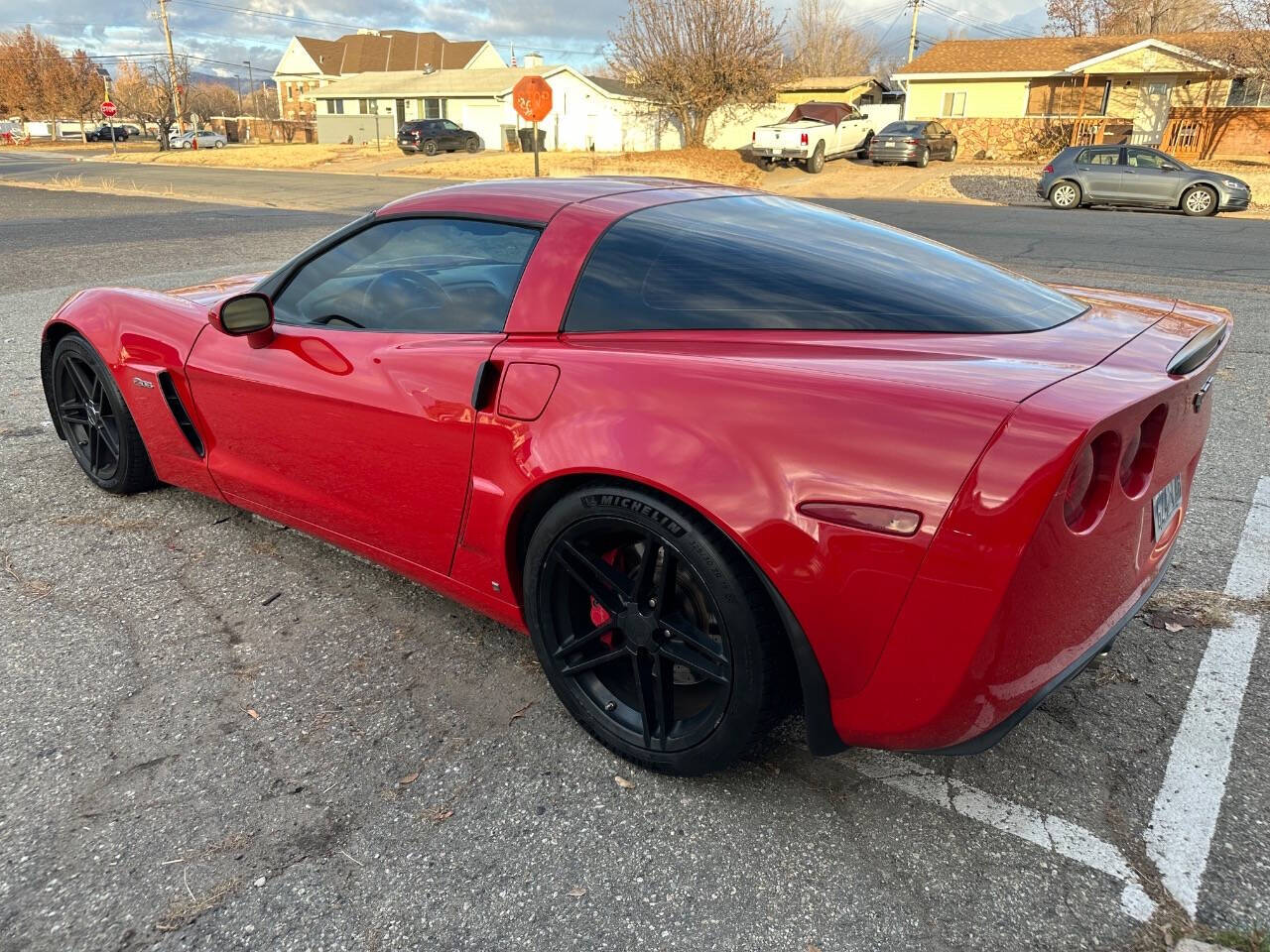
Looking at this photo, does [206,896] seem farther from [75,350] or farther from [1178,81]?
[1178,81]

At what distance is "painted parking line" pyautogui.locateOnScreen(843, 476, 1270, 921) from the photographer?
1.92 meters

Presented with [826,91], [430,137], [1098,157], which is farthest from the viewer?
[826,91]

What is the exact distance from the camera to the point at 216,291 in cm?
368

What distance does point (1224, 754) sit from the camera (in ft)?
7.48

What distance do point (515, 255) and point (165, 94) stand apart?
2936 inches

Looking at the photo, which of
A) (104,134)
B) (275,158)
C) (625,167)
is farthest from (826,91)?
(104,134)

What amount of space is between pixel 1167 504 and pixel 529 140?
4779cm

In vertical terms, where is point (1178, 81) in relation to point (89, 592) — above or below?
above

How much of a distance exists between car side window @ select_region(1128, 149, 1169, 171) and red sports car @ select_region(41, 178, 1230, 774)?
19.3 metres

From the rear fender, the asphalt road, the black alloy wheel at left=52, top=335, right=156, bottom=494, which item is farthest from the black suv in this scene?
the asphalt road

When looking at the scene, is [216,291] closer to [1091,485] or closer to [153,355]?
[153,355]

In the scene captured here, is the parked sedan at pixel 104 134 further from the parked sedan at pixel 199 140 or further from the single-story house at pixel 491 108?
the single-story house at pixel 491 108

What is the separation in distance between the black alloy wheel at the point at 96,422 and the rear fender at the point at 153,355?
0.07 m

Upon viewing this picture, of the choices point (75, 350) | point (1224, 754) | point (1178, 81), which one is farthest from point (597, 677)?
point (1178, 81)
